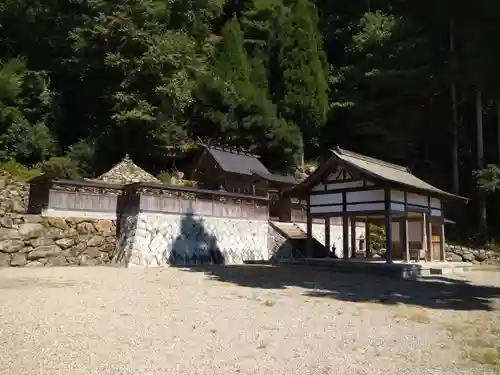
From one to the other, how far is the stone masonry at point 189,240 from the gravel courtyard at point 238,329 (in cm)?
525

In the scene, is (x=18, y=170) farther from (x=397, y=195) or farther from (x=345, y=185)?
(x=397, y=195)

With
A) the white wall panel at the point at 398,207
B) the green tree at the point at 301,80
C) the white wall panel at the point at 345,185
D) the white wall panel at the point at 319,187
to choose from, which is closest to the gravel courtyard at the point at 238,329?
the white wall panel at the point at 398,207

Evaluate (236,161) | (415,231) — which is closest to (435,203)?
(415,231)

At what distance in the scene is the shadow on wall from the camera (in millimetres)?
17969

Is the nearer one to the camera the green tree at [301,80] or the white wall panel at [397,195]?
the white wall panel at [397,195]

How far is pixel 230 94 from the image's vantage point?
33.2 metres

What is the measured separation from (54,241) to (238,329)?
11870 millimetres

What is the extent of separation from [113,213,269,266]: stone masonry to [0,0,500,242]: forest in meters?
9.94

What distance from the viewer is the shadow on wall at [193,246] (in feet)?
59.0

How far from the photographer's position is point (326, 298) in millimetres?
9750

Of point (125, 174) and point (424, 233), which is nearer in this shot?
point (424, 233)

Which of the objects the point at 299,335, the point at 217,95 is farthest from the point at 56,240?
the point at 217,95

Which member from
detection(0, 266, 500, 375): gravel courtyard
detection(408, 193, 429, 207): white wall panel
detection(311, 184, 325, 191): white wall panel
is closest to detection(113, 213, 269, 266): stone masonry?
detection(311, 184, 325, 191): white wall panel

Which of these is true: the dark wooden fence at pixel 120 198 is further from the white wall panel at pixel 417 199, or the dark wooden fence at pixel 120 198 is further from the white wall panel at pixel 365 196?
the white wall panel at pixel 417 199
